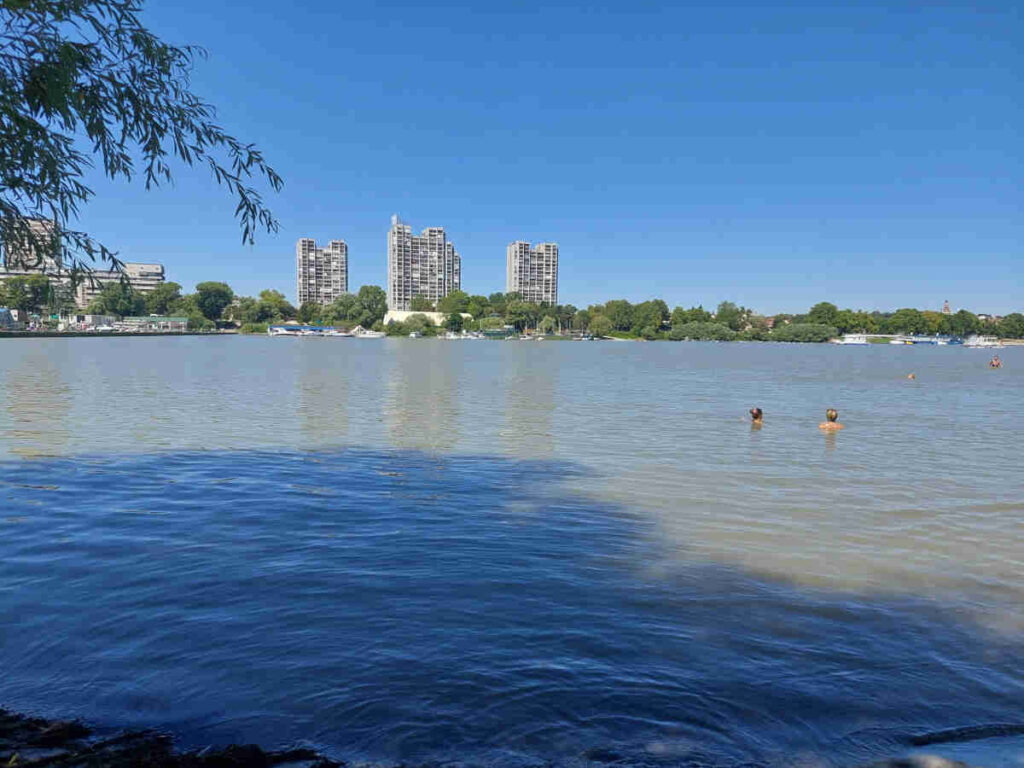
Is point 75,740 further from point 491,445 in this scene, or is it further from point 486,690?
point 491,445

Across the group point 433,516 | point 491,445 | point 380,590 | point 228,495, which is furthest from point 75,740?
point 491,445

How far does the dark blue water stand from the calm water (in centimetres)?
4

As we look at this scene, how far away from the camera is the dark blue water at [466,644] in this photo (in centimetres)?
671

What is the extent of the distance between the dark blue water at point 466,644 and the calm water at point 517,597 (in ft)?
0.12

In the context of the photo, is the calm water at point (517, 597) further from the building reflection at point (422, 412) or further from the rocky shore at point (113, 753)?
the building reflection at point (422, 412)

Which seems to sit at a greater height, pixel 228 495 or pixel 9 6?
pixel 9 6

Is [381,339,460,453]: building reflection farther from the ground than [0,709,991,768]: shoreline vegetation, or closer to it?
closer to it

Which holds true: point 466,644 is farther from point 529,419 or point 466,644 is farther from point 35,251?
point 529,419

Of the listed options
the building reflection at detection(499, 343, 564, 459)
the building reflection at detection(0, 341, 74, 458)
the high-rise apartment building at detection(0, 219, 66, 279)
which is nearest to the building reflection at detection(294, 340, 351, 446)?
the building reflection at detection(499, 343, 564, 459)

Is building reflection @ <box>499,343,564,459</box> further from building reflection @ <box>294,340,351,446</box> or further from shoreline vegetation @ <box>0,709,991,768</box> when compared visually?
shoreline vegetation @ <box>0,709,991,768</box>

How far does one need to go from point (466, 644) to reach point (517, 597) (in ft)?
5.45

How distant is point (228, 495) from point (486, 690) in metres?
10.6

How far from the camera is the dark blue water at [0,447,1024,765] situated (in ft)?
22.0

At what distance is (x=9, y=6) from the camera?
6.37 metres
